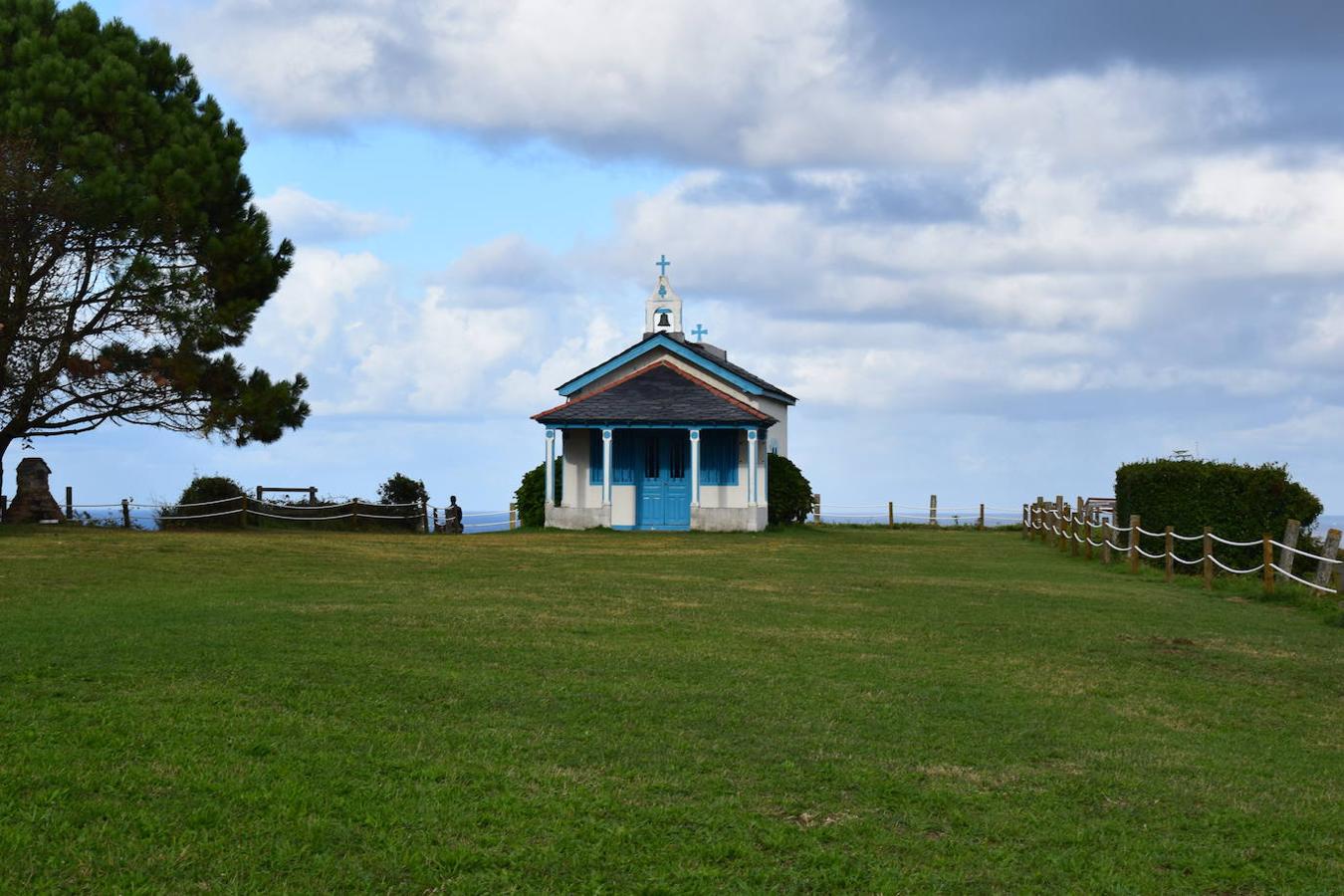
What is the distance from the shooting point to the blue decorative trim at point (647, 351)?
132 feet

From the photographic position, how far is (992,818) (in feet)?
24.3

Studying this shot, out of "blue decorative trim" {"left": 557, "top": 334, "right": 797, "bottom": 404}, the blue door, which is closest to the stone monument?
"blue decorative trim" {"left": 557, "top": 334, "right": 797, "bottom": 404}

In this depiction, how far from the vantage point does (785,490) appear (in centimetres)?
4128

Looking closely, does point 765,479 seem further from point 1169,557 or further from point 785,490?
point 1169,557

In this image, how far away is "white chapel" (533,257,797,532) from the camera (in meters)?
36.7

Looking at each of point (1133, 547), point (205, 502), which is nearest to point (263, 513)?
point (205, 502)

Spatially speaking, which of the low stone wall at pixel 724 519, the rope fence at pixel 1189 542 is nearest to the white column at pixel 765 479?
the low stone wall at pixel 724 519

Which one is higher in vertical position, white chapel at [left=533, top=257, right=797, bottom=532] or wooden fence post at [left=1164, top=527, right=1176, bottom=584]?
white chapel at [left=533, top=257, right=797, bottom=532]

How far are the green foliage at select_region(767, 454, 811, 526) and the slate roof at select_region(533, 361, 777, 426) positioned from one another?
335 centimetres

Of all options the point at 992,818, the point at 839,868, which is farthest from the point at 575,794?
the point at 992,818

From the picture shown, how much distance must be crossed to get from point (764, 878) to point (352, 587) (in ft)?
43.2

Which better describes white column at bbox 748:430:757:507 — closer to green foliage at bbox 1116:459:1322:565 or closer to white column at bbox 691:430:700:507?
white column at bbox 691:430:700:507

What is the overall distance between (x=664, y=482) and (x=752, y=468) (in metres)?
2.76

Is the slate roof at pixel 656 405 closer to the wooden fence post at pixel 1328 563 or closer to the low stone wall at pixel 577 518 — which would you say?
the low stone wall at pixel 577 518
